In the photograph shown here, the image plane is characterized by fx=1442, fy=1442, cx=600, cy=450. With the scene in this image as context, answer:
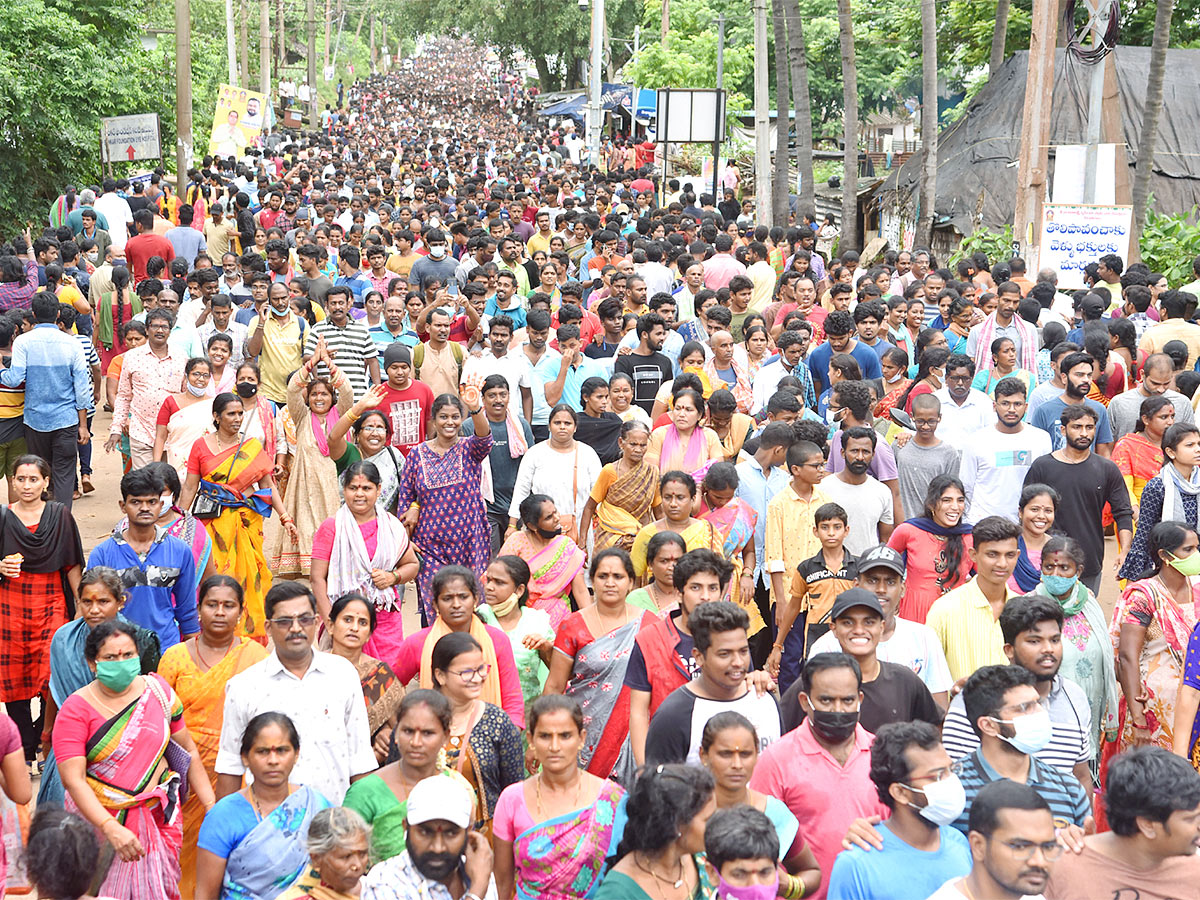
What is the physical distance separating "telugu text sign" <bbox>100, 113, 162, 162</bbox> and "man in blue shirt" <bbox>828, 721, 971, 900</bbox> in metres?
22.4

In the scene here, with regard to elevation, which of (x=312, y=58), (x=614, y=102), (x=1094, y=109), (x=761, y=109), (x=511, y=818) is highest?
(x=312, y=58)

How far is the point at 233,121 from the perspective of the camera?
103ft

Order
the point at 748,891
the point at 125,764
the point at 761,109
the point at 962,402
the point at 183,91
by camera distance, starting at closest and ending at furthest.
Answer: the point at 748,891
the point at 125,764
the point at 962,402
the point at 761,109
the point at 183,91

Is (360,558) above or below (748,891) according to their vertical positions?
above

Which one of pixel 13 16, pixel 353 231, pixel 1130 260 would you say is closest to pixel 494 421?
pixel 353 231

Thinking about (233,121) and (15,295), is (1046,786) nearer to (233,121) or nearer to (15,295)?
(15,295)

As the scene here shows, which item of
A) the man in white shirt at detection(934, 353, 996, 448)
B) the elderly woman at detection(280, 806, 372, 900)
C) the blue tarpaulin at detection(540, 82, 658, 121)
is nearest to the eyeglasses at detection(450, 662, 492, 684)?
the elderly woman at detection(280, 806, 372, 900)

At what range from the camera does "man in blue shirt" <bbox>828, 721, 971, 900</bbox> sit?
3834 millimetres

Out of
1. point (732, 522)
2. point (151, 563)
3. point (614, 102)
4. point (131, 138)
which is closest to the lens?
point (151, 563)

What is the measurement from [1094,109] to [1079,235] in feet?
9.12

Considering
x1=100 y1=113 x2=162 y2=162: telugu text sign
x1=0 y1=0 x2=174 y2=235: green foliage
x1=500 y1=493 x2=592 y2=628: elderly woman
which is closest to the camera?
x1=500 y1=493 x2=592 y2=628: elderly woman

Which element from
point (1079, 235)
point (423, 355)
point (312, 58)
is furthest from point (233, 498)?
point (312, 58)

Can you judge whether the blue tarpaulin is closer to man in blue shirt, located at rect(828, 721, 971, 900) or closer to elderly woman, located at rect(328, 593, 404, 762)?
elderly woman, located at rect(328, 593, 404, 762)

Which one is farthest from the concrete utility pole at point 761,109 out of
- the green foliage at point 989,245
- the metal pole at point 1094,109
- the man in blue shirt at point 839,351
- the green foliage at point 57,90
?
the man in blue shirt at point 839,351
